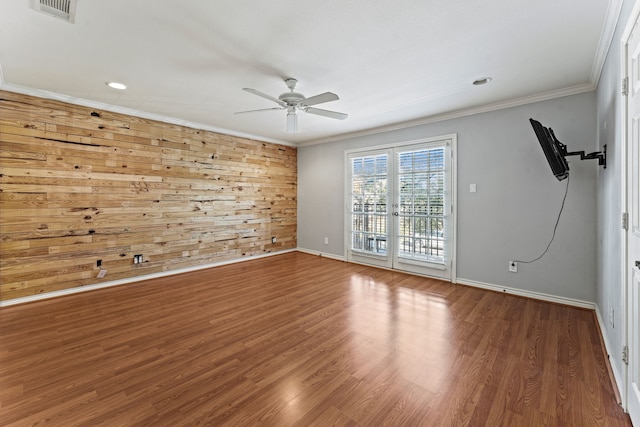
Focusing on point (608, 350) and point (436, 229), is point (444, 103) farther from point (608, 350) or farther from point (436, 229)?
point (608, 350)

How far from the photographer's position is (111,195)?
4008mm

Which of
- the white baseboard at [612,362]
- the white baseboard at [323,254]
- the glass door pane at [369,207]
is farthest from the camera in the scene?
the white baseboard at [323,254]

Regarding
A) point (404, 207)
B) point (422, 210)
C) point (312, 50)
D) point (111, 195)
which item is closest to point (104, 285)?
point (111, 195)

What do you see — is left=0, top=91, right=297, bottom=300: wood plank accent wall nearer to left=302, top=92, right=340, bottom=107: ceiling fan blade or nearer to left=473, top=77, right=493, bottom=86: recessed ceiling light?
left=302, top=92, right=340, bottom=107: ceiling fan blade

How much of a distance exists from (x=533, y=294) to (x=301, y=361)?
3.15m

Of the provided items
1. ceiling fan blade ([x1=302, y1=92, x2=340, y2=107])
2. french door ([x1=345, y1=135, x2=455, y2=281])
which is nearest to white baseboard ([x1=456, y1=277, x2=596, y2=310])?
french door ([x1=345, y1=135, x2=455, y2=281])

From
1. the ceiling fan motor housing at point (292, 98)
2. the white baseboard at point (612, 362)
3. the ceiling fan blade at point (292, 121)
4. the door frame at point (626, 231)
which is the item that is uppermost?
the ceiling fan motor housing at point (292, 98)

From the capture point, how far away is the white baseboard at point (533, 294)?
10.6ft

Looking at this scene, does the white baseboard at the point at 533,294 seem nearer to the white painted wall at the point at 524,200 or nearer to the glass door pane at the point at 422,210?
the white painted wall at the point at 524,200

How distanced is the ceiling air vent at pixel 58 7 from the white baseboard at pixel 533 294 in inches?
196

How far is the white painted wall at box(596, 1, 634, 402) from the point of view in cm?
185

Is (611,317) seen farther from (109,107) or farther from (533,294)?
(109,107)

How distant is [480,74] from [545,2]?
107 centimetres

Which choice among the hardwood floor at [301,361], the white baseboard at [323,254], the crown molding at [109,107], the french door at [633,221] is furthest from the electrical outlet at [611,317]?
the crown molding at [109,107]
